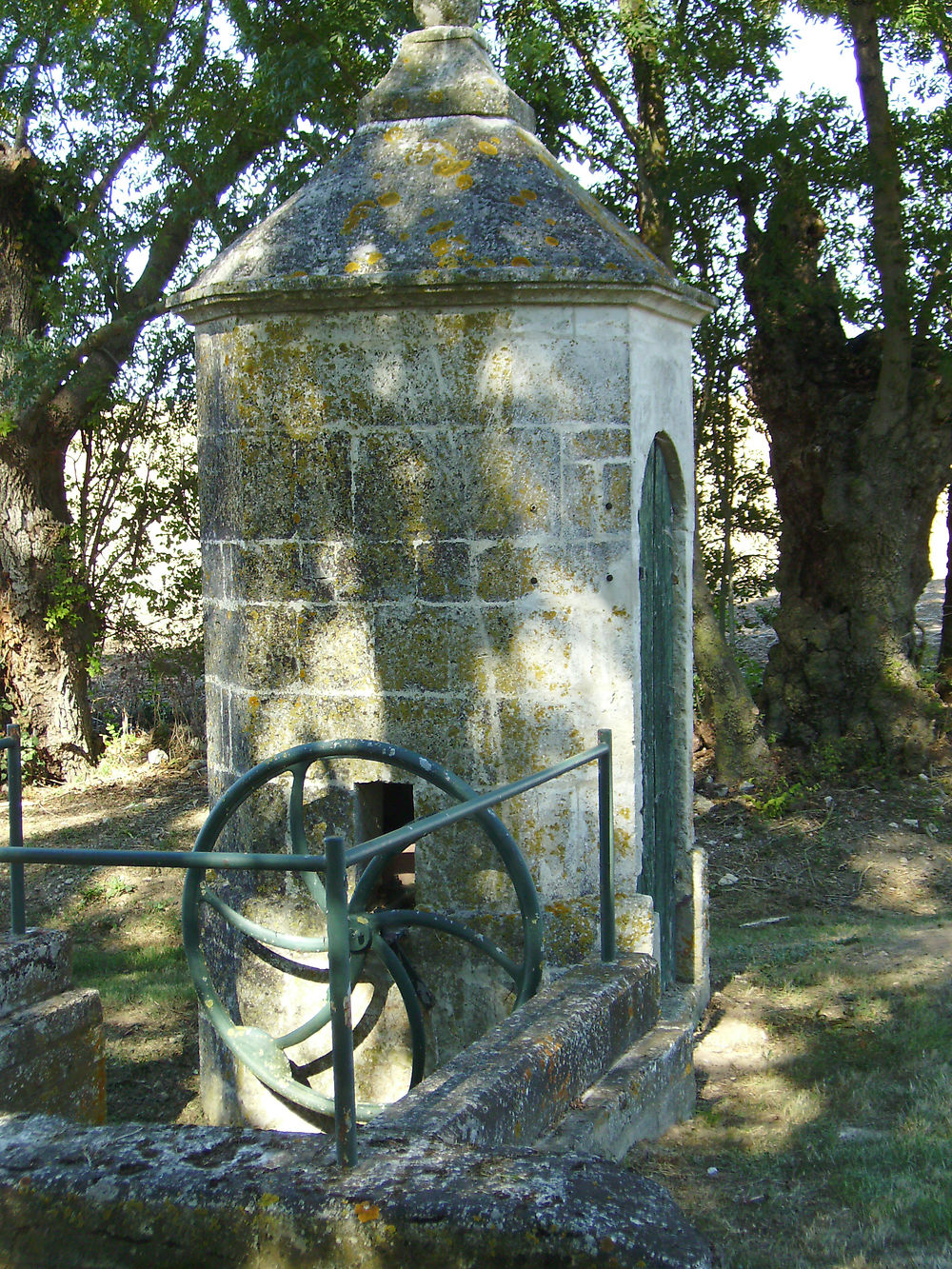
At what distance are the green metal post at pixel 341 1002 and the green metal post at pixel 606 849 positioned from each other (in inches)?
63.5

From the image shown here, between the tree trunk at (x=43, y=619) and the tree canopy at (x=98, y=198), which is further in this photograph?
the tree trunk at (x=43, y=619)

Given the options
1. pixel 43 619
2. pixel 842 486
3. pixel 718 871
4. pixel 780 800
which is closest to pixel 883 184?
pixel 842 486

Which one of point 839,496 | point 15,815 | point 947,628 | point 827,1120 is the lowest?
point 827,1120

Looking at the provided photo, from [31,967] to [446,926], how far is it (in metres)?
1.29

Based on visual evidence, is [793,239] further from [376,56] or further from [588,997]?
[588,997]

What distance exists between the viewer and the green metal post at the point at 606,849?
3807mm

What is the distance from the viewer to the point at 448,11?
14.8 ft

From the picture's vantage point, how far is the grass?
2.83 m

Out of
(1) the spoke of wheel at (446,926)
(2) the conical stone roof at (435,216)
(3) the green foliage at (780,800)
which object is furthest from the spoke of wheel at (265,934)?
(3) the green foliage at (780,800)

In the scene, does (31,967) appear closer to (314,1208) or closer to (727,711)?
(314,1208)

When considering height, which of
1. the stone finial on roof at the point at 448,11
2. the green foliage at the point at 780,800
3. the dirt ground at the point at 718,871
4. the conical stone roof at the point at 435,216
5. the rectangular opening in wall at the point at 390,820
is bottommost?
the dirt ground at the point at 718,871

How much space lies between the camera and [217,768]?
4.50 metres

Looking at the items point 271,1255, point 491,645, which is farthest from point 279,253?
point 271,1255

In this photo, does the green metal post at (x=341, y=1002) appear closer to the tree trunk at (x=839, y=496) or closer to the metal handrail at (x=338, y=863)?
the metal handrail at (x=338, y=863)
